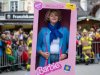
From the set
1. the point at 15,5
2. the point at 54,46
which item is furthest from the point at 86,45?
the point at 15,5

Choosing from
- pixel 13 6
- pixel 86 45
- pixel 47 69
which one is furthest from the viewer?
pixel 13 6

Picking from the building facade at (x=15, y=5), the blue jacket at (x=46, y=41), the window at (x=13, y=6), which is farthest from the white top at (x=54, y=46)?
the window at (x=13, y=6)

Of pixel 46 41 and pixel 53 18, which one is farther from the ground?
pixel 53 18

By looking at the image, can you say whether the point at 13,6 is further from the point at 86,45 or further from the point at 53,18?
the point at 53,18

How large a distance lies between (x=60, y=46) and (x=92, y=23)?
105 ft

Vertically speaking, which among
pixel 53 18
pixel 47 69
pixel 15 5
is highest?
pixel 15 5

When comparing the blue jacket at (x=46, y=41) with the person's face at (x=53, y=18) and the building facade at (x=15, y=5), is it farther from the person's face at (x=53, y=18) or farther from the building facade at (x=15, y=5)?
the building facade at (x=15, y=5)

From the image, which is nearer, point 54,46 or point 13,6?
point 54,46

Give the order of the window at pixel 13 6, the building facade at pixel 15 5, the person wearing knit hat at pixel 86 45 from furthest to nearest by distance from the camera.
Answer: the window at pixel 13 6 < the building facade at pixel 15 5 < the person wearing knit hat at pixel 86 45

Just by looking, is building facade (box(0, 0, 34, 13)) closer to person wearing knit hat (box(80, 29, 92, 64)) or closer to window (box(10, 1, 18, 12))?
window (box(10, 1, 18, 12))

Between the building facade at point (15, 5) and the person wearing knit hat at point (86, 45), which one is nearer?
the person wearing knit hat at point (86, 45)

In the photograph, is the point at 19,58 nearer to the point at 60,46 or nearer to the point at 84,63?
the point at 84,63

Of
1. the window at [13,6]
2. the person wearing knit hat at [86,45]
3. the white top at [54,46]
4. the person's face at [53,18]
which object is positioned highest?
the window at [13,6]

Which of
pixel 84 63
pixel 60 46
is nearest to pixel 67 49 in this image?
pixel 60 46
